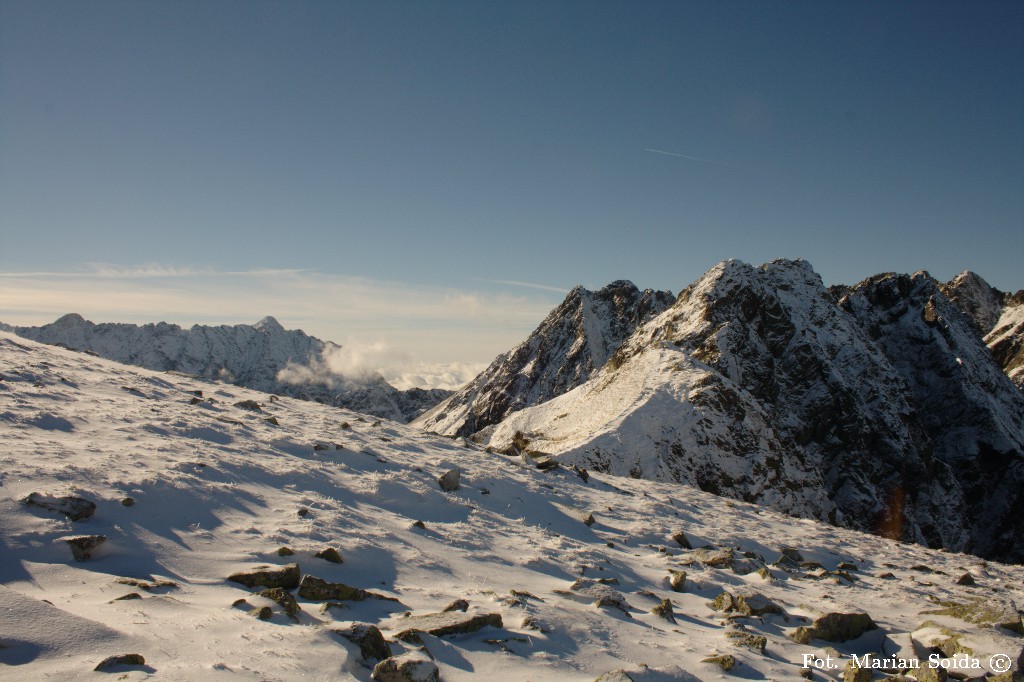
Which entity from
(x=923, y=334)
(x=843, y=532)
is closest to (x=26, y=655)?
(x=843, y=532)

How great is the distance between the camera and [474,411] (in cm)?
11012

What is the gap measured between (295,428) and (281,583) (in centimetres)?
1042

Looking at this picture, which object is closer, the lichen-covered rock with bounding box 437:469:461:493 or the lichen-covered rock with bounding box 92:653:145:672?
the lichen-covered rock with bounding box 92:653:145:672

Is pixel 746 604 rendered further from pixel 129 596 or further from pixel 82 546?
pixel 82 546

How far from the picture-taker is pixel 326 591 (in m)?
6.86

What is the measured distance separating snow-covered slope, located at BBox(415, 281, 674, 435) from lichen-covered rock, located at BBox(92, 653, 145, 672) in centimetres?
8977

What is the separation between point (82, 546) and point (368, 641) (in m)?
4.21

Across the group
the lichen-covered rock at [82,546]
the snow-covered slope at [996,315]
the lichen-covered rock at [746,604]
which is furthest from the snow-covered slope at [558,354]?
the lichen-covered rock at [82,546]

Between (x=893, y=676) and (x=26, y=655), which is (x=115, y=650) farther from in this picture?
(x=893, y=676)

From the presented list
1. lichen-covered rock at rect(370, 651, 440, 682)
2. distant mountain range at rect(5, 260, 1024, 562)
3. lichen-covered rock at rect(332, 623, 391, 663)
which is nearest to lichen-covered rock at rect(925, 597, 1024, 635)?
lichen-covered rock at rect(370, 651, 440, 682)

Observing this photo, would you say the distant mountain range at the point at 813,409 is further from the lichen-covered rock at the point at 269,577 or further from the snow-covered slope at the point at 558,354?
the lichen-covered rock at the point at 269,577

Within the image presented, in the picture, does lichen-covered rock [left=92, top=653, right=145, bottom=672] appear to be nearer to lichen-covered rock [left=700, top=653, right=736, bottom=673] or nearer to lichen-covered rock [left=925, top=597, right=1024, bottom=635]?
lichen-covered rock [left=700, top=653, right=736, bottom=673]

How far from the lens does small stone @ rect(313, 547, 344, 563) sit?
7992 millimetres

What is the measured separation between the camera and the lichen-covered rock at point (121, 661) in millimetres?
4274
